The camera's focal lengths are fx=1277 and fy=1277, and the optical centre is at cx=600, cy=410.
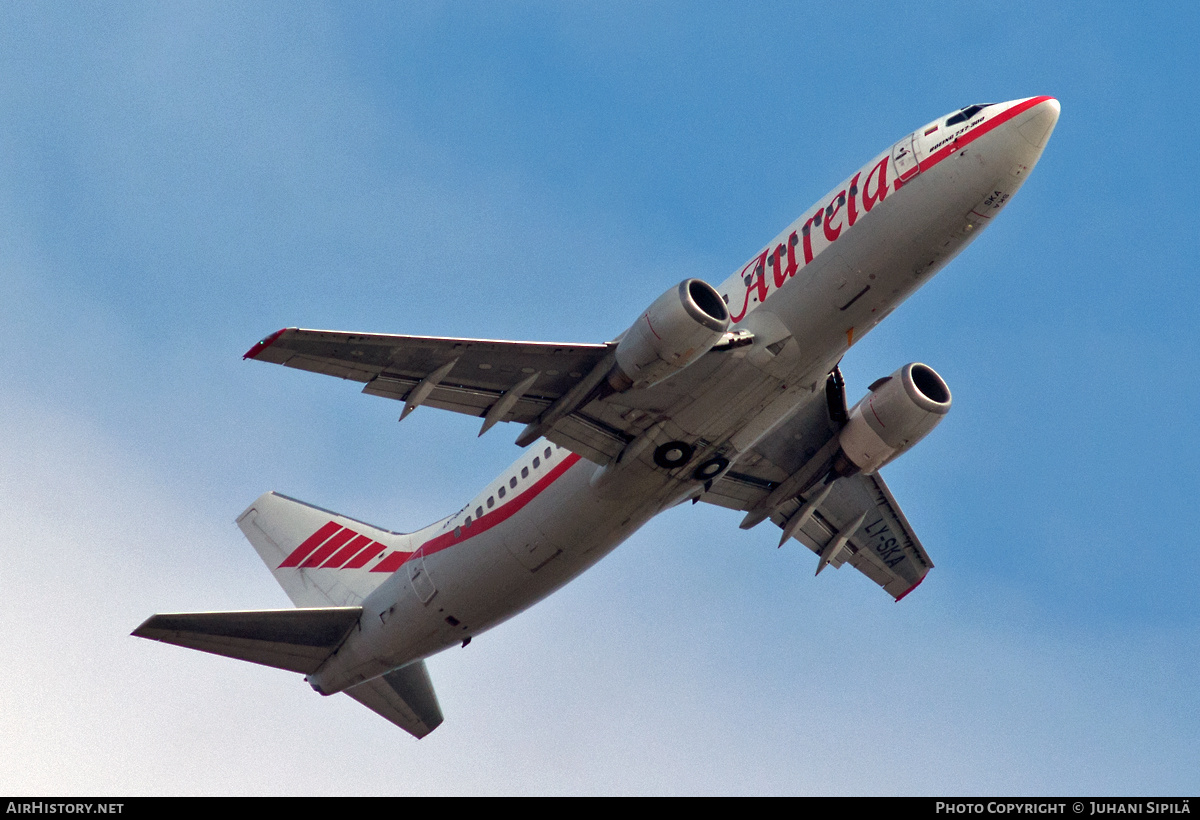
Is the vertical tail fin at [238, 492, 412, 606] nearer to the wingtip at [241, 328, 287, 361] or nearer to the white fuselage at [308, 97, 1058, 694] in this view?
the white fuselage at [308, 97, 1058, 694]

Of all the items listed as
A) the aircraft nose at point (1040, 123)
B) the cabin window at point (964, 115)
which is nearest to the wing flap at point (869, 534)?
the cabin window at point (964, 115)

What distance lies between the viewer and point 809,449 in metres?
34.8

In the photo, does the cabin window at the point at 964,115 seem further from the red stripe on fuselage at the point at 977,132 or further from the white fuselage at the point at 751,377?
the red stripe on fuselage at the point at 977,132

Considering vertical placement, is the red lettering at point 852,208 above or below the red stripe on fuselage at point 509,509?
above

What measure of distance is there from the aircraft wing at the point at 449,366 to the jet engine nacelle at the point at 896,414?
8.09 metres

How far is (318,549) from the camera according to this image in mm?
38938

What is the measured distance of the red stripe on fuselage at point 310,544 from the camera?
39.1 m

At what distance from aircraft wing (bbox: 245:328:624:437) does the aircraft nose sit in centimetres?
1008

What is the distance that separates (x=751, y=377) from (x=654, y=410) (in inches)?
95.4
